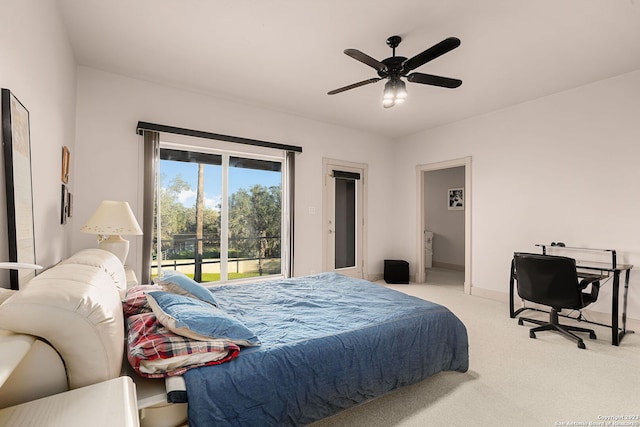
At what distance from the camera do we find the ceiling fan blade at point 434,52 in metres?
2.05

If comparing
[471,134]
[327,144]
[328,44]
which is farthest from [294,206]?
[471,134]

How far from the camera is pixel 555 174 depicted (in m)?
3.78

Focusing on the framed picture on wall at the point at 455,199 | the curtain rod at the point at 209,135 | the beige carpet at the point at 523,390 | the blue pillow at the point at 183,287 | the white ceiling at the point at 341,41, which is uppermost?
the white ceiling at the point at 341,41

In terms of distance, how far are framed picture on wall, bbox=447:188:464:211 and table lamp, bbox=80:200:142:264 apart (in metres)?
6.69

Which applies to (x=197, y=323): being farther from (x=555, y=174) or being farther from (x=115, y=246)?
(x=555, y=174)

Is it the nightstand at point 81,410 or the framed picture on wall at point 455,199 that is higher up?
the framed picture on wall at point 455,199

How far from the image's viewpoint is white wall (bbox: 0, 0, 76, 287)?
4.43 ft

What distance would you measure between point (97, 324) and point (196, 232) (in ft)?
10.0

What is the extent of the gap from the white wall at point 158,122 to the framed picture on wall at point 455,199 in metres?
2.97

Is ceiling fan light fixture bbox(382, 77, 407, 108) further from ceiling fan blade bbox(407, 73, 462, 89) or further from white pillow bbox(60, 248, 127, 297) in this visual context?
white pillow bbox(60, 248, 127, 297)

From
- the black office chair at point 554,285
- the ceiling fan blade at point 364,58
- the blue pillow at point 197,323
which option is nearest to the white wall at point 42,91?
the blue pillow at point 197,323

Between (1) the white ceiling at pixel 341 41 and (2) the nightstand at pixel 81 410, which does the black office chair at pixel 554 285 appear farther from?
(2) the nightstand at pixel 81 410

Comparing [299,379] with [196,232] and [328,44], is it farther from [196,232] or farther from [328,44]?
[196,232]

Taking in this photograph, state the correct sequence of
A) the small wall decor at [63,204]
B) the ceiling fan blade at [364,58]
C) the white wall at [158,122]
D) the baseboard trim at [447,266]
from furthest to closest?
the baseboard trim at [447,266] → the white wall at [158,122] → the small wall decor at [63,204] → the ceiling fan blade at [364,58]
